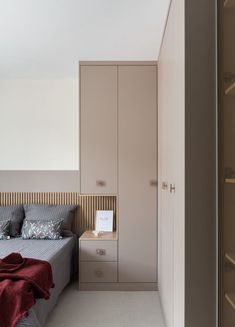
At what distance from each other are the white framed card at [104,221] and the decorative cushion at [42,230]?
435mm

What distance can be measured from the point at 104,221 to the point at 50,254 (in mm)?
847

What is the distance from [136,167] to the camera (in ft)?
10.00

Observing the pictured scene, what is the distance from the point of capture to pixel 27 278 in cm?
205

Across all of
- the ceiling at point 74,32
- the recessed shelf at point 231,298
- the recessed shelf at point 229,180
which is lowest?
the recessed shelf at point 231,298

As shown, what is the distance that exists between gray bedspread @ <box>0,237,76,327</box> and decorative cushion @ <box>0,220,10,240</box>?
98 mm

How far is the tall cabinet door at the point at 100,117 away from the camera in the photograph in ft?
10.0

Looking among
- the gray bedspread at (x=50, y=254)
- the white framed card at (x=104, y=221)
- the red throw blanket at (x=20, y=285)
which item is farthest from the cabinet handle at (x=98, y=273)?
the red throw blanket at (x=20, y=285)

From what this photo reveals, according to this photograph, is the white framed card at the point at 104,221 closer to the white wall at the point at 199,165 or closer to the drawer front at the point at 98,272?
the drawer front at the point at 98,272

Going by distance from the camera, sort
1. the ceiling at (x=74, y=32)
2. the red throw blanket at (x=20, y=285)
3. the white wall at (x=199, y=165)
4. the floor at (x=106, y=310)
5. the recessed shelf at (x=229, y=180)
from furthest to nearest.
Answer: the floor at (x=106, y=310), the ceiling at (x=74, y=32), the red throw blanket at (x=20, y=285), the white wall at (x=199, y=165), the recessed shelf at (x=229, y=180)

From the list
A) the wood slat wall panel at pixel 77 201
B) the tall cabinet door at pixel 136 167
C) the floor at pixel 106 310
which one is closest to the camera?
the floor at pixel 106 310

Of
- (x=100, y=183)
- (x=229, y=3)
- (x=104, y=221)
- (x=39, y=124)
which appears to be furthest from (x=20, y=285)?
(x=39, y=124)

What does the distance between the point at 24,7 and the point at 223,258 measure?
7.01 ft

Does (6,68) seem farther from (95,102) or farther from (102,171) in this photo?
(102,171)

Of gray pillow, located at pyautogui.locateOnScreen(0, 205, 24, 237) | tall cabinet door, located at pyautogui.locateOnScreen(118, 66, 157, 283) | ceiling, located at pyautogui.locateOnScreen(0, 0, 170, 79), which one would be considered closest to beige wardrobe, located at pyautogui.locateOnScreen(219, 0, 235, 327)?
ceiling, located at pyautogui.locateOnScreen(0, 0, 170, 79)
